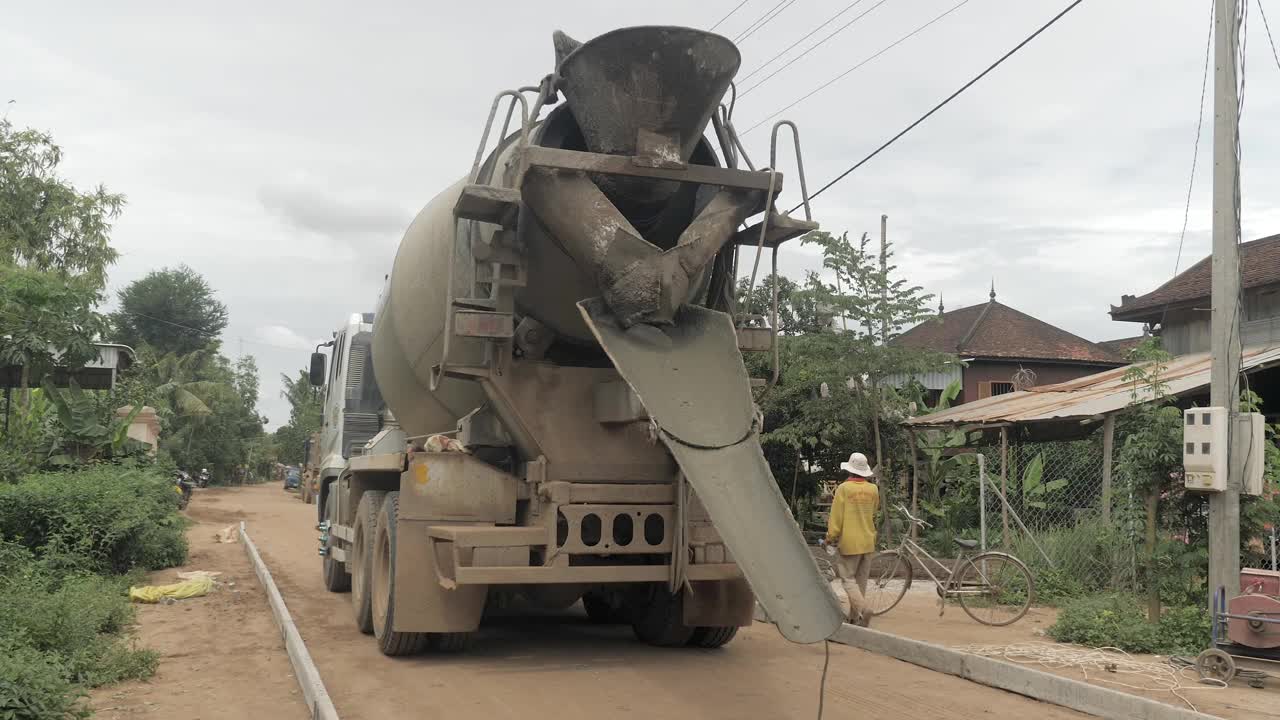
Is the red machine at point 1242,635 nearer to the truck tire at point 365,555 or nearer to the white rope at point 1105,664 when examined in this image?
the white rope at point 1105,664

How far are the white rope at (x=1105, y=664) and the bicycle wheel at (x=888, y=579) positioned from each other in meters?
1.96

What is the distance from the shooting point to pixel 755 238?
742 cm

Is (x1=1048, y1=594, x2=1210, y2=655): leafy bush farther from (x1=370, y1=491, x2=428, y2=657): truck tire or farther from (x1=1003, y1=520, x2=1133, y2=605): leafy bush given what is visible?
(x1=370, y1=491, x2=428, y2=657): truck tire

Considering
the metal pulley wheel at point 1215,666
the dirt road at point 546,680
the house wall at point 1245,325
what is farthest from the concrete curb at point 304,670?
the house wall at point 1245,325

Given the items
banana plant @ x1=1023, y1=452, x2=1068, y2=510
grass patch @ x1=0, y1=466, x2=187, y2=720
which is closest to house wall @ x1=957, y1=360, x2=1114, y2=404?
banana plant @ x1=1023, y1=452, x2=1068, y2=510

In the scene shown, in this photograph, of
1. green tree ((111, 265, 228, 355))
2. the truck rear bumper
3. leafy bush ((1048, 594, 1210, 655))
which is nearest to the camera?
the truck rear bumper

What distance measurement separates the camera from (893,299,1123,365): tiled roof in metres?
32.7

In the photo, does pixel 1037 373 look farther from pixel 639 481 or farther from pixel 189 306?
pixel 189 306

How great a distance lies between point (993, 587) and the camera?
10.7 meters

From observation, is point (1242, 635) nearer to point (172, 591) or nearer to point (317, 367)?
point (172, 591)

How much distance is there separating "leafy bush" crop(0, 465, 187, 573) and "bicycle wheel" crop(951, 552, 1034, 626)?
9.62 metres

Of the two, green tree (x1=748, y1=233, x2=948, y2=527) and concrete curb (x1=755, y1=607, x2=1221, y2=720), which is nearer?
concrete curb (x1=755, y1=607, x2=1221, y2=720)

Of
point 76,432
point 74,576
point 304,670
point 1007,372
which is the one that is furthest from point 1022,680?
point 1007,372

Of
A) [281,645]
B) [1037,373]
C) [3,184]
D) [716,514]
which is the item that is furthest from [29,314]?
[1037,373]
